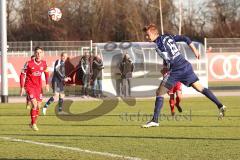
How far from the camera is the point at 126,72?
32.1 meters

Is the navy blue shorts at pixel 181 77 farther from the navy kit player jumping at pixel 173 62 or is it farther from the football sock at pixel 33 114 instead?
the football sock at pixel 33 114

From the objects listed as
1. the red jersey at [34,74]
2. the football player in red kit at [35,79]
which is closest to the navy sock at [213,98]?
the football player in red kit at [35,79]

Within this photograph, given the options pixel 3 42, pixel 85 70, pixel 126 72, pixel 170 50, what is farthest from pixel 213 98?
pixel 85 70

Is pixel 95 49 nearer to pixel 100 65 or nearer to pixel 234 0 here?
pixel 100 65

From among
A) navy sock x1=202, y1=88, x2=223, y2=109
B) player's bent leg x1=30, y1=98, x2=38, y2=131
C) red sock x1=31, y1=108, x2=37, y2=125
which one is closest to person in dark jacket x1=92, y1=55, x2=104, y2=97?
player's bent leg x1=30, y1=98, x2=38, y2=131

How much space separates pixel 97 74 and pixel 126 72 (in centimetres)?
135

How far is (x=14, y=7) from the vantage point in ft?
229

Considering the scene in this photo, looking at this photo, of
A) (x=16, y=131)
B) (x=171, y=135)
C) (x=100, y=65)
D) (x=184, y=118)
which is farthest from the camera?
(x=100, y=65)

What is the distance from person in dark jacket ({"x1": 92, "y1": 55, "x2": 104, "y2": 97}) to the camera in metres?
32.0

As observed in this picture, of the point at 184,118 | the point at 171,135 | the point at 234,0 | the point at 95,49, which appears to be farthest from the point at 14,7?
the point at 171,135

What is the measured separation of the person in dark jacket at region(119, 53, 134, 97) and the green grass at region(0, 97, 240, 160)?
10253mm

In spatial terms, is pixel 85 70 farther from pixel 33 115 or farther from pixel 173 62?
pixel 173 62

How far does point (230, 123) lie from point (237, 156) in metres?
6.61

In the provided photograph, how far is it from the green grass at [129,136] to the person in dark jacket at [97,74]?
10.5 metres
